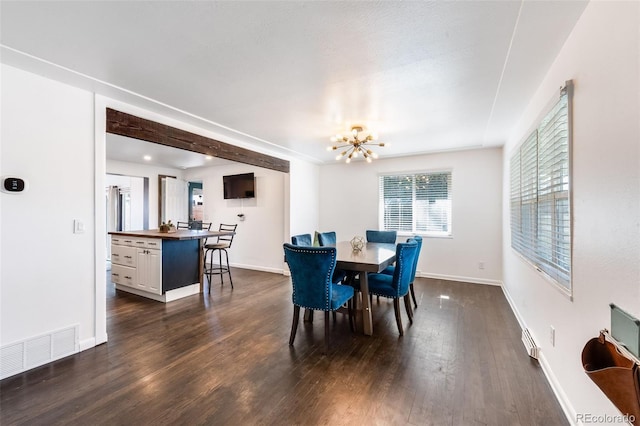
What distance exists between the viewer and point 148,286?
155 inches

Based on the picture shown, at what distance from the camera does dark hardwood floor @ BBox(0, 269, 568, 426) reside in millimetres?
1733

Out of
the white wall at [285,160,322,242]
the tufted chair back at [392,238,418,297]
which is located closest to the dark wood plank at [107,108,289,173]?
the white wall at [285,160,322,242]

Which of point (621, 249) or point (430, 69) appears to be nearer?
point (621, 249)

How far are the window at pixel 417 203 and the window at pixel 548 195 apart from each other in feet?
6.66

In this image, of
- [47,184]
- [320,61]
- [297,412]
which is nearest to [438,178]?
[320,61]

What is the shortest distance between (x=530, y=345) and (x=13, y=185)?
179 inches

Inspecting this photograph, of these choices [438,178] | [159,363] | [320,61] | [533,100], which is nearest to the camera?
[320,61]

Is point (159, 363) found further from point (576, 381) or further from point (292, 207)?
point (292, 207)

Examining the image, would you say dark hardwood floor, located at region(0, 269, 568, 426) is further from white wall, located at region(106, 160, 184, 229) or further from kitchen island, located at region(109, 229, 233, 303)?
white wall, located at region(106, 160, 184, 229)

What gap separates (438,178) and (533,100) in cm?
268

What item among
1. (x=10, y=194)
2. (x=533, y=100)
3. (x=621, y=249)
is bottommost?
(x=621, y=249)

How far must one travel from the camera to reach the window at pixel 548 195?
180cm

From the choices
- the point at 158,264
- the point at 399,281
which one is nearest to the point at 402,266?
the point at 399,281

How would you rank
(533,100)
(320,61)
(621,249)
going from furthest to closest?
1. (533,100)
2. (320,61)
3. (621,249)
